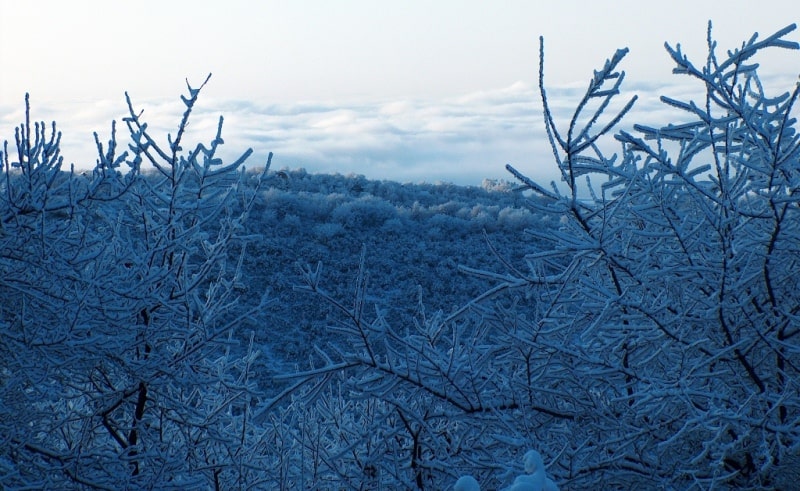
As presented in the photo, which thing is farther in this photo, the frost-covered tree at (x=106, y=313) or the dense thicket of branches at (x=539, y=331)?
the frost-covered tree at (x=106, y=313)

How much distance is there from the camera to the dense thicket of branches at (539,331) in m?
3.38

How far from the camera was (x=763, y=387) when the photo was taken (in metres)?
3.56

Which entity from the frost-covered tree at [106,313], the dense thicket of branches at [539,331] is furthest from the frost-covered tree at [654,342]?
the frost-covered tree at [106,313]

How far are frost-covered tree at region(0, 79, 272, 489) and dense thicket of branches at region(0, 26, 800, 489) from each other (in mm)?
17

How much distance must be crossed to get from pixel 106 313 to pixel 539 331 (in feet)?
7.49

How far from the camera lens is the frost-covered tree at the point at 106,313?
13.8ft

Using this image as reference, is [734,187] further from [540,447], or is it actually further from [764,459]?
[540,447]

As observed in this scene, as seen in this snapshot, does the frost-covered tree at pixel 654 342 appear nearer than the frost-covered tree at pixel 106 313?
Yes

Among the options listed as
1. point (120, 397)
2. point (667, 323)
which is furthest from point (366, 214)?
point (667, 323)

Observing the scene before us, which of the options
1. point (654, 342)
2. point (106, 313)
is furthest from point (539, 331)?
point (106, 313)

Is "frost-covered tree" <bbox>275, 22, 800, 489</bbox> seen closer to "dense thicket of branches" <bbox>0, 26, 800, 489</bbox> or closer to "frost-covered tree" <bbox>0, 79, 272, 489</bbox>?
"dense thicket of branches" <bbox>0, 26, 800, 489</bbox>

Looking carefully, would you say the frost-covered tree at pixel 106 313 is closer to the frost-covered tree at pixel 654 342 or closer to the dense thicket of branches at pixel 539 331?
the dense thicket of branches at pixel 539 331

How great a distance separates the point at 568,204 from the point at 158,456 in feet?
9.39

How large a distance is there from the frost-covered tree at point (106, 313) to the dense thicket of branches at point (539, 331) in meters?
0.02
